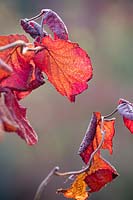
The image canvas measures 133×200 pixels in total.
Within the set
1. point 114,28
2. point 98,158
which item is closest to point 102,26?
point 114,28

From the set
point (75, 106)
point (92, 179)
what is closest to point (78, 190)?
point (92, 179)

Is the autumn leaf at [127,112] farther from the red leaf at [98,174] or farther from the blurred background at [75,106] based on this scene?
the blurred background at [75,106]

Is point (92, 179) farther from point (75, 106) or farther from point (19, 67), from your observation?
point (75, 106)

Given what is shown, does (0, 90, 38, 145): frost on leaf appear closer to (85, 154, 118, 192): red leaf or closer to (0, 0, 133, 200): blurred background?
(85, 154, 118, 192): red leaf

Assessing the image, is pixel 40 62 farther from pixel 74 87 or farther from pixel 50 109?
pixel 50 109

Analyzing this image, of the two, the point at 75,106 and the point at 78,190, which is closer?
the point at 78,190
